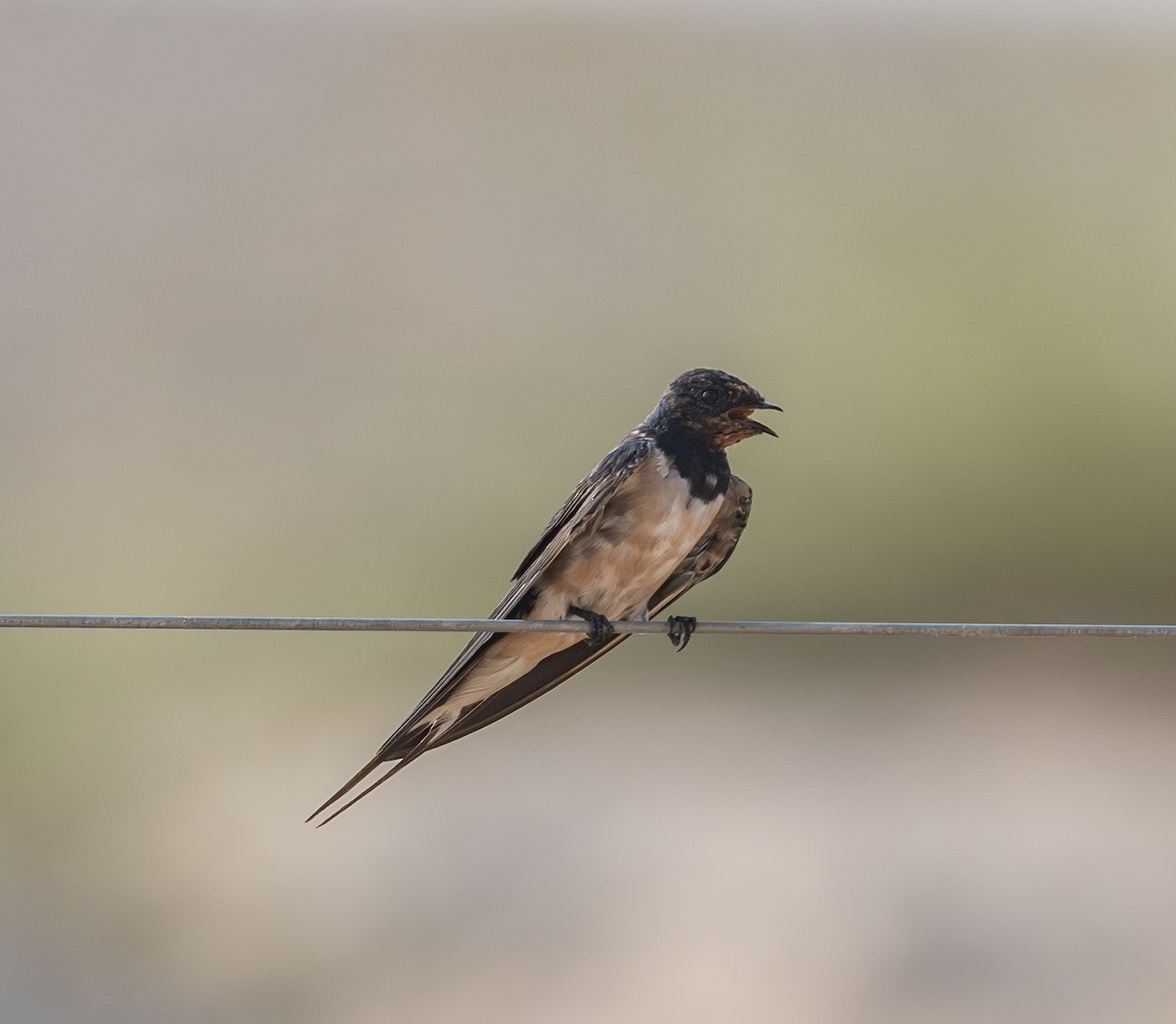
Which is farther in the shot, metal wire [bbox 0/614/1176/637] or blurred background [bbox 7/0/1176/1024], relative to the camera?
blurred background [bbox 7/0/1176/1024]

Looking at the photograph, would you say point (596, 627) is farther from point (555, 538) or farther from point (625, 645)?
point (625, 645)

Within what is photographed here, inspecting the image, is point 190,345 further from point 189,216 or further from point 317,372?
point 189,216

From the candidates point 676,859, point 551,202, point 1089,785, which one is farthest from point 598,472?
point 551,202

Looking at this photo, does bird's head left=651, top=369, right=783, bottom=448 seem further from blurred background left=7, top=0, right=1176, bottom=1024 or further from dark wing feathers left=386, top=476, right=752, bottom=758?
blurred background left=7, top=0, right=1176, bottom=1024

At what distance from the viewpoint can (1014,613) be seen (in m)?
24.0

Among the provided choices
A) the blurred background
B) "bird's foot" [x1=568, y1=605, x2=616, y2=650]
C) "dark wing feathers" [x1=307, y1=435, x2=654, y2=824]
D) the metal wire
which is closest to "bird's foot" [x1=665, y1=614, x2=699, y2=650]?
→ "bird's foot" [x1=568, y1=605, x2=616, y2=650]

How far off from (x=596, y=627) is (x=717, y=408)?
140 cm

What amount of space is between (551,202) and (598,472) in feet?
99.2

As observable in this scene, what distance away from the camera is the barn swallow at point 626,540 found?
201 inches

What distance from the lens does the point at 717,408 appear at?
17.6 feet

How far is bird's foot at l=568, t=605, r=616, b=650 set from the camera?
4.32 meters

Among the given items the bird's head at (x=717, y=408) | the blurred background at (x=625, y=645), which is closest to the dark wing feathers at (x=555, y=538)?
the bird's head at (x=717, y=408)

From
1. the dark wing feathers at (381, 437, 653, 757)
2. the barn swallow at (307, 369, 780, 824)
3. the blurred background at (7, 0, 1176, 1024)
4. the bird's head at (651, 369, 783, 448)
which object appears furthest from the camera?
the blurred background at (7, 0, 1176, 1024)

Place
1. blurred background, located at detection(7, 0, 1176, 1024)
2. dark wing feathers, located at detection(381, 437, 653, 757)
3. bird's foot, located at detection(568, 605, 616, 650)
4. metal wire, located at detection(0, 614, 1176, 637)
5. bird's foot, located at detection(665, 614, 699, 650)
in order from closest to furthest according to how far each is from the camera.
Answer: metal wire, located at detection(0, 614, 1176, 637)
bird's foot, located at detection(568, 605, 616, 650)
bird's foot, located at detection(665, 614, 699, 650)
dark wing feathers, located at detection(381, 437, 653, 757)
blurred background, located at detection(7, 0, 1176, 1024)
